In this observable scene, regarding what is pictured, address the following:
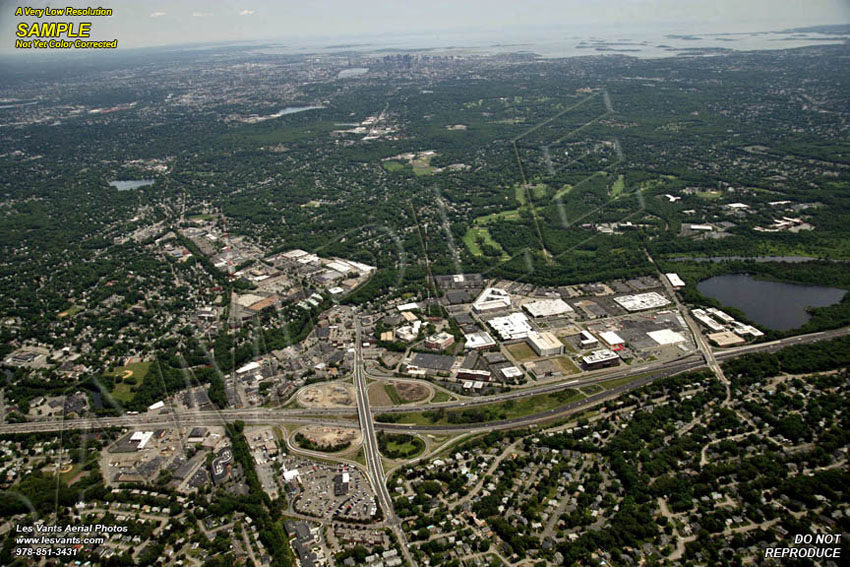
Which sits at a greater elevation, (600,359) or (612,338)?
(612,338)

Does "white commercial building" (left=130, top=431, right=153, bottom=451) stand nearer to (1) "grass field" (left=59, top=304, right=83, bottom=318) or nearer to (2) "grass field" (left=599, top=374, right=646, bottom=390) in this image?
(1) "grass field" (left=59, top=304, right=83, bottom=318)

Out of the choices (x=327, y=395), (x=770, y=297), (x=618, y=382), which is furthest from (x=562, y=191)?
(x=327, y=395)

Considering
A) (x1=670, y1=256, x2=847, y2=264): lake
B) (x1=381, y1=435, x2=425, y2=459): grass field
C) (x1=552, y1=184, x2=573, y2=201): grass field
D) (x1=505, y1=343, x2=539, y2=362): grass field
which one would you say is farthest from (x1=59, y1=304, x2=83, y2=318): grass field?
(x1=670, y1=256, x2=847, y2=264): lake

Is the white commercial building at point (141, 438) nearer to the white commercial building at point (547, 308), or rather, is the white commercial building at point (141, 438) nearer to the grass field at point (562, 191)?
the white commercial building at point (547, 308)

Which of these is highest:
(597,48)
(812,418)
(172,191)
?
(597,48)

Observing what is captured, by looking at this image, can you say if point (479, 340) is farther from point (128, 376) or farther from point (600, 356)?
point (128, 376)

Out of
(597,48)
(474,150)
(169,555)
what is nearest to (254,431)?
(169,555)

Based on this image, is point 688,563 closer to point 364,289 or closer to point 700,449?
point 700,449
